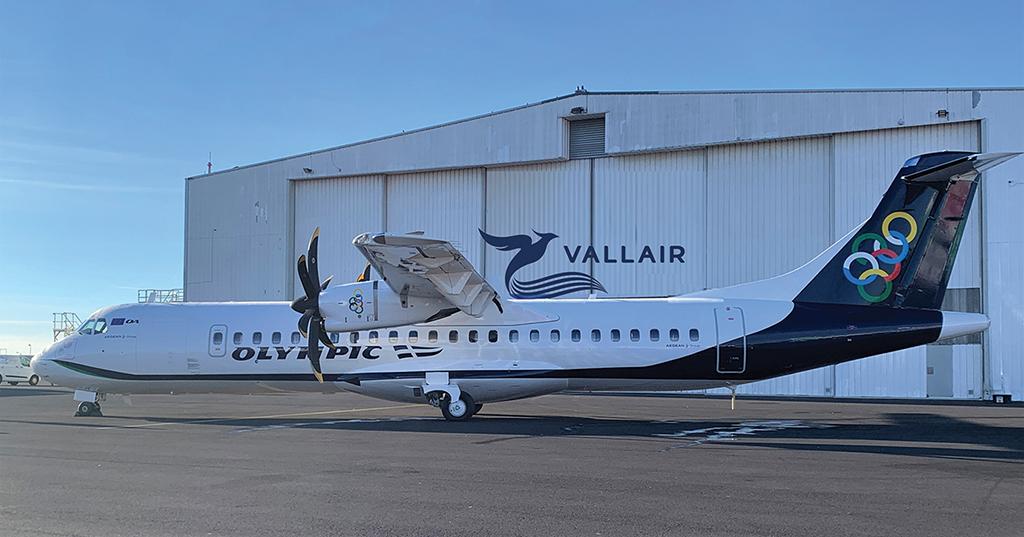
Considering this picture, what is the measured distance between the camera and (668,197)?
35906mm

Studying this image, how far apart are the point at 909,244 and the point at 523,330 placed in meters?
8.80

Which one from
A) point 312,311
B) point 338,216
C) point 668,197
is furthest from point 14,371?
point 668,197

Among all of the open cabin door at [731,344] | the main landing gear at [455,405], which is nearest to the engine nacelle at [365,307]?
the main landing gear at [455,405]

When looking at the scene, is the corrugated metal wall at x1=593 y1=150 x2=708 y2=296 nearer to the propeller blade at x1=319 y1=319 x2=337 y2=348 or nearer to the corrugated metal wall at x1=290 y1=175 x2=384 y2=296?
the corrugated metal wall at x1=290 y1=175 x2=384 y2=296

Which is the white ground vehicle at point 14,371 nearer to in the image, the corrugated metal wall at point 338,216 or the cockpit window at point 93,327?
the corrugated metal wall at point 338,216

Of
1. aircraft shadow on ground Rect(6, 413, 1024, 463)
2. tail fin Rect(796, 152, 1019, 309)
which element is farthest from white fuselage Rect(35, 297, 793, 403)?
tail fin Rect(796, 152, 1019, 309)

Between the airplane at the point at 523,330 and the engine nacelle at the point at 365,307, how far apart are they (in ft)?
0.11

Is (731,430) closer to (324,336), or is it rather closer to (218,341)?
(324,336)

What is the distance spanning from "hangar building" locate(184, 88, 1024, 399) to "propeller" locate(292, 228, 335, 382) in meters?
18.0

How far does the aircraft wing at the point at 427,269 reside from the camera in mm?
17266

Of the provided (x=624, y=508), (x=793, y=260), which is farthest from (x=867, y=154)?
(x=624, y=508)

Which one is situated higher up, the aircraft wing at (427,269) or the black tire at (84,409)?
the aircraft wing at (427,269)

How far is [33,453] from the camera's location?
1367 centimetres

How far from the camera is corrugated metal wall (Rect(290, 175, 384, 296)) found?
4016 centimetres
